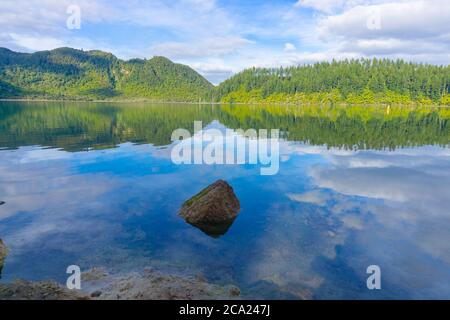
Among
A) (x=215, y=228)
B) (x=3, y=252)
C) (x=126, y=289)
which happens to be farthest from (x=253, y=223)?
(x=3, y=252)

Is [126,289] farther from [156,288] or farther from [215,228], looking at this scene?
[215,228]

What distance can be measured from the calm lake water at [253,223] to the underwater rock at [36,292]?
1015 millimetres

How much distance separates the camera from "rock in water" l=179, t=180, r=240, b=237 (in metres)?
19.7

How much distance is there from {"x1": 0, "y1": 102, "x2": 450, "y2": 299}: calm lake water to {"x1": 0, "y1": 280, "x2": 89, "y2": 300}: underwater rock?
40.0 inches

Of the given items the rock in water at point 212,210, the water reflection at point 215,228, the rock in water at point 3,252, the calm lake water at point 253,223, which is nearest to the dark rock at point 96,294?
the calm lake water at point 253,223

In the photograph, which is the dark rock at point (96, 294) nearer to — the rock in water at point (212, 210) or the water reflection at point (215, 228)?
the water reflection at point (215, 228)

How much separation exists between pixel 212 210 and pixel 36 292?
1066 cm

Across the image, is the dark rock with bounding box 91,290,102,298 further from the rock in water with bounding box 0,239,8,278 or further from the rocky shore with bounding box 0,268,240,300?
the rock in water with bounding box 0,239,8,278

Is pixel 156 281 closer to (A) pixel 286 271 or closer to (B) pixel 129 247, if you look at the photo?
(B) pixel 129 247

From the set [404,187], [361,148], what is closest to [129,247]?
[404,187]

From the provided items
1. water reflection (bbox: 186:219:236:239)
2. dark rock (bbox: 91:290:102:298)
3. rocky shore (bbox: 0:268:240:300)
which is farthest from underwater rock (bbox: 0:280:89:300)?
water reflection (bbox: 186:219:236:239)

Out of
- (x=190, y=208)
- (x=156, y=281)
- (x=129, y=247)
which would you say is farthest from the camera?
(x=190, y=208)

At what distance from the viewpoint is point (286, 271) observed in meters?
14.5

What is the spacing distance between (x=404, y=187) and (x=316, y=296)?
20822 millimetres
